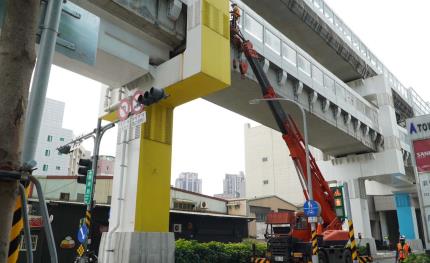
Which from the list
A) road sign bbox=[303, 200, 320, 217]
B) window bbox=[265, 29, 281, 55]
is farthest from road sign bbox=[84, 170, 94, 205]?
window bbox=[265, 29, 281, 55]

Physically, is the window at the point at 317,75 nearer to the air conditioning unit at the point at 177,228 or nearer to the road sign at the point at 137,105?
the road sign at the point at 137,105

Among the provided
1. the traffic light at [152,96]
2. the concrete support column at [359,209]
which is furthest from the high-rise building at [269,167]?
the traffic light at [152,96]

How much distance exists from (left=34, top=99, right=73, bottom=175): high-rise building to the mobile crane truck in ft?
242

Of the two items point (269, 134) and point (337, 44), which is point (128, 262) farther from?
point (269, 134)

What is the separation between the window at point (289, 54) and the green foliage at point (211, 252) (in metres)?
9.90

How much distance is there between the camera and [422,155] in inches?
365

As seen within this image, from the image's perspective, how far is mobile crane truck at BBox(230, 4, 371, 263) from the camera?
1439 cm

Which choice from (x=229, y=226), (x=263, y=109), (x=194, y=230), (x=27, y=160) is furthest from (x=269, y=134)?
(x=27, y=160)

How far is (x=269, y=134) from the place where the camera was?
68.2 meters

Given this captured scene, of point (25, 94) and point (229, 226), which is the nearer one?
point (25, 94)

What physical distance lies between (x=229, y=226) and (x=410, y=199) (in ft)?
67.0

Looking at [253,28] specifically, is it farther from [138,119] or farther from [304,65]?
[138,119]

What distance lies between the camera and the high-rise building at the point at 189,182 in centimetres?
14538

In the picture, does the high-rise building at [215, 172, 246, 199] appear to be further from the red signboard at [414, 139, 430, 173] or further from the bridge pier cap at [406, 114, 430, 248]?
the red signboard at [414, 139, 430, 173]
